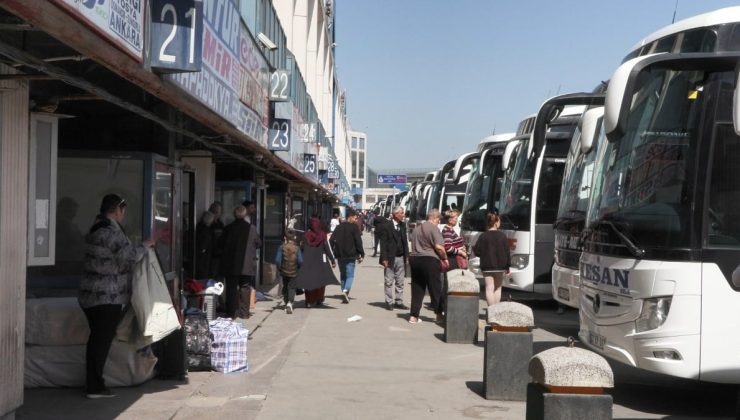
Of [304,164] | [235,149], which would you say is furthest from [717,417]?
[304,164]

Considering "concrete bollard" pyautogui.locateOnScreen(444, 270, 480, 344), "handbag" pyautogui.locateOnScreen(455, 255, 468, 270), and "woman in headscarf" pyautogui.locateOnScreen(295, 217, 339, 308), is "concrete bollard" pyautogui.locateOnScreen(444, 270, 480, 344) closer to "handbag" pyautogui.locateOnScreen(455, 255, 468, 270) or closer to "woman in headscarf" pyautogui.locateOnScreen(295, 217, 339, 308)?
"handbag" pyautogui.locateOnScreen(455, 255, 468, 270)

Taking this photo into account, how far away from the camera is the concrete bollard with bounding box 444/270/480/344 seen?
496 inches

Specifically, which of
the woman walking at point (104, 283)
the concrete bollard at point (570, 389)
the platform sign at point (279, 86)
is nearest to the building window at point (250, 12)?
the platform sign at point (279, 86)

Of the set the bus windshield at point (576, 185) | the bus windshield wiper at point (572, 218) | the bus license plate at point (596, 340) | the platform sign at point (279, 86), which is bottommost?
the bus license plate at point (596, 340)

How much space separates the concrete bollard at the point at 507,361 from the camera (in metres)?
8.72

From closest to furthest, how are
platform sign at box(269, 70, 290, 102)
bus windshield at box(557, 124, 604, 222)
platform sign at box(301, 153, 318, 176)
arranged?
bus windshield at box(557, 124, 604, 222), platform sign at box(269, 70, 290, 102), platform sign at box(301, 153, 318, 176)

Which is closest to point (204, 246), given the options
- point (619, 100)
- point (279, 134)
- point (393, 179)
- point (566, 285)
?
point (279, 134)

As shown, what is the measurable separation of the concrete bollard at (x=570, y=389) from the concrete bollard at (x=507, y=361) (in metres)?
2.35

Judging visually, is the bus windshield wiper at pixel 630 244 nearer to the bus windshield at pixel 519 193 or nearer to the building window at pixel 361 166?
the bus windshield at pixel 519 193

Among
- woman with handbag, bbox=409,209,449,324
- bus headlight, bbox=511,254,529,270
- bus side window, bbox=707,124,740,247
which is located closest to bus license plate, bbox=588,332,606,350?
bus side window, bbox=707,124,740,247

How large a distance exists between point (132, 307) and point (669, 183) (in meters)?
4.84

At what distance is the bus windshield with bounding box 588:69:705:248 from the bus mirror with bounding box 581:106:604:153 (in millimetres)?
1580

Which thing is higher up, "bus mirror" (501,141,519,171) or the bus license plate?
"bus mirror" (501,141,519,171)

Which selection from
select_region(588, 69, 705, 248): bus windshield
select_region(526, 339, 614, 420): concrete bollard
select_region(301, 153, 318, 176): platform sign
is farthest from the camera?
select_region(301, 153, 318, 176): platform sign
